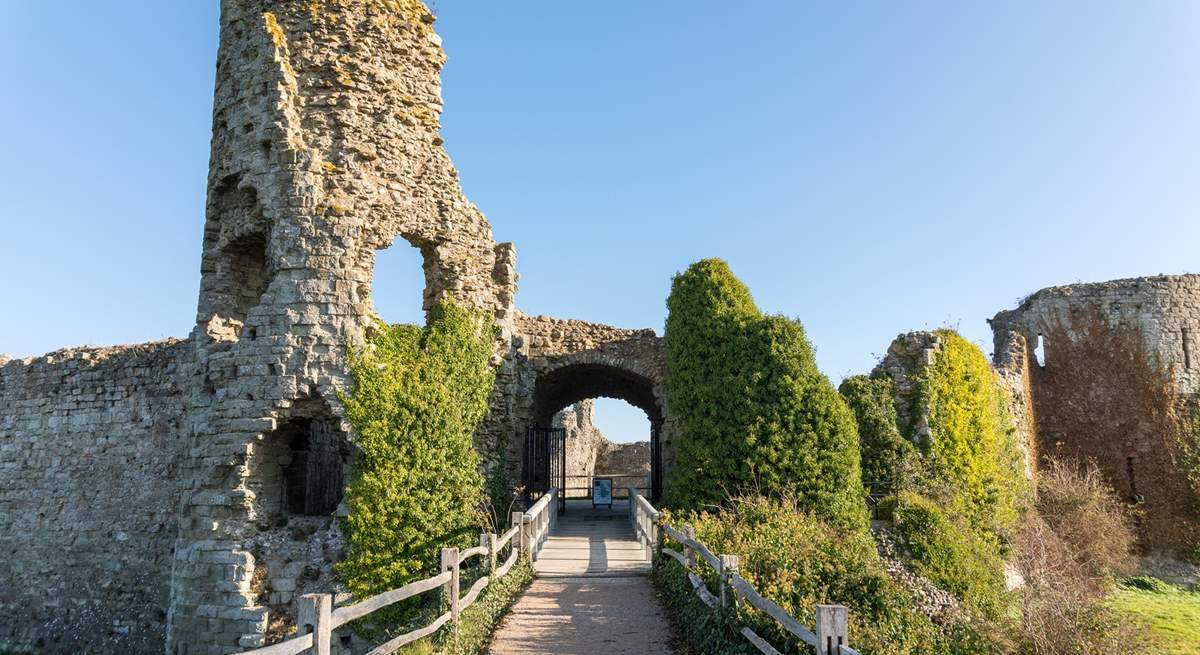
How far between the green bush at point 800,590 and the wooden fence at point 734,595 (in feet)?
0.53

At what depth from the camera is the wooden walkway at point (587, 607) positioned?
961cm

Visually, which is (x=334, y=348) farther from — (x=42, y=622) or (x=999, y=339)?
(x=999, y=339)

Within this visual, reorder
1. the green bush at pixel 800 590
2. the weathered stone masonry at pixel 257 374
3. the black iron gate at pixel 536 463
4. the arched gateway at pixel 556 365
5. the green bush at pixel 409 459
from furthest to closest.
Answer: the black iron gate at pixel 536 463
the arched gateway at pixel 556 365
the weathered stone masonry at pixel 257 374
the green bush at pixel 409 459
the green bush at pixel 800 590

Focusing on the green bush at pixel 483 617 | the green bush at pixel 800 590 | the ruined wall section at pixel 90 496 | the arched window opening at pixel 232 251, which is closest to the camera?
the green bush at pixel 800 590

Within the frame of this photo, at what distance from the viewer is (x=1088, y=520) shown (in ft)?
60.2

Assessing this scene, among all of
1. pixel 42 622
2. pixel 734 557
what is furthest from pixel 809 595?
pixel 42 622

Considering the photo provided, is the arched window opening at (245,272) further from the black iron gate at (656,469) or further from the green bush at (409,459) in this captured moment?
the black iron gate at (656,469)

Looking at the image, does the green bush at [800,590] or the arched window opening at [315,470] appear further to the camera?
the arched window opening at [315,470]

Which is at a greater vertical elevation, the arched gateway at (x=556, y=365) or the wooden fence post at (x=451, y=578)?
the arched gateway at (x=556, y=365)

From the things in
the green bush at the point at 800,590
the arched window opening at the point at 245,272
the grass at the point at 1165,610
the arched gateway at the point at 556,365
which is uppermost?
the arched window opening at the point at 245,272

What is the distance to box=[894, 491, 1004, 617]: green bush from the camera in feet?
47.0

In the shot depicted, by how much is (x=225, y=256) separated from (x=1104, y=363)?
21684mm

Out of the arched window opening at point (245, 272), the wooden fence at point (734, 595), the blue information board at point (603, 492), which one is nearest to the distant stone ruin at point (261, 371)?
the arched window opening at point (245, 272)

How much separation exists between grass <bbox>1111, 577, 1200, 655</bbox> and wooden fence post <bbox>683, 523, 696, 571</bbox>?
19.1ft
